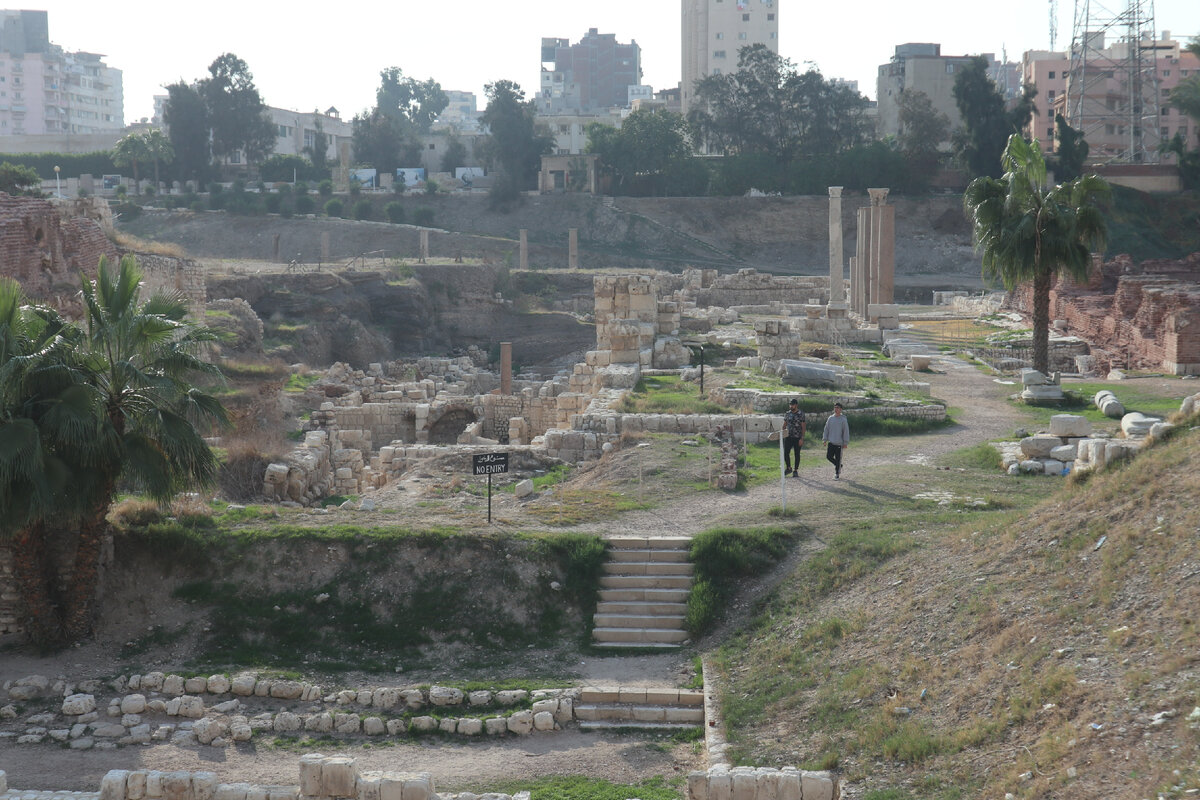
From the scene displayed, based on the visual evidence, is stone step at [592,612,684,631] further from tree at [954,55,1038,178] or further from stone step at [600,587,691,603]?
tree at [954,55,1038,178]

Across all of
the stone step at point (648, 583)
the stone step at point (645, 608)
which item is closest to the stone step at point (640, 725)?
the stone step at point (645, 608)

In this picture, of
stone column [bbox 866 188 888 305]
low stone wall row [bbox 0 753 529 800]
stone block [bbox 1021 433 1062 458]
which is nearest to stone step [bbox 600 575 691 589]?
low stone wall row [bbox 0 753 529 800]

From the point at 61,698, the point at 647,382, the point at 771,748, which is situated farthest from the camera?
the point at 647,382

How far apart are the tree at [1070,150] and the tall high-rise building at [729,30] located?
151 feet

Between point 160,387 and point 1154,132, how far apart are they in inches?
2794

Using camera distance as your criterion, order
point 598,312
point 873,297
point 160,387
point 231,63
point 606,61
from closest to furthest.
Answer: point 160,387, point 598,312, point 873,297, point 231,63, point 606,61

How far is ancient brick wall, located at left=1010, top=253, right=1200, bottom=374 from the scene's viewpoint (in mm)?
26031

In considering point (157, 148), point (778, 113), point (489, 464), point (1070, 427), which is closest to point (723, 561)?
point (489, 464)

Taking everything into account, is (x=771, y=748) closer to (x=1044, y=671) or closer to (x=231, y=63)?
(x=1044, y=671)

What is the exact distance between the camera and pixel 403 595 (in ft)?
42.4

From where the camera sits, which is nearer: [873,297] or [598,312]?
[598,312]

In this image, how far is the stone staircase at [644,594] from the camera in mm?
12359

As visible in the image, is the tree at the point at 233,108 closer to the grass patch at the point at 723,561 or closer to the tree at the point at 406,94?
the tree at the point at 406,94

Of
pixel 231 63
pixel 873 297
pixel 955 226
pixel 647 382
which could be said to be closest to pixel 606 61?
pixel 231 63
